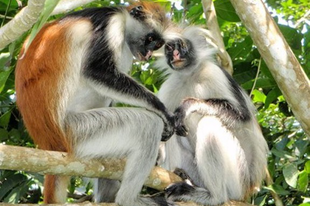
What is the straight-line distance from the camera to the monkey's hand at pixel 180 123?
18.4 feet

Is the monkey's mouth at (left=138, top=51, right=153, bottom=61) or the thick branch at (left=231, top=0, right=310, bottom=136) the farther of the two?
the monkey's mouth at (left=138, top=51, right=153, bottom=61)

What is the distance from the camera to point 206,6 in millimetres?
6051

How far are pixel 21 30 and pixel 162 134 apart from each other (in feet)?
6.46

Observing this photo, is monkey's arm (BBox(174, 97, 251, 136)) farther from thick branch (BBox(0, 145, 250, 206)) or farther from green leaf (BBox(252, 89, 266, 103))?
green leaf (BBox(252, 89, 266, 103))

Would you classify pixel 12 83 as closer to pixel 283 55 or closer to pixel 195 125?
pixel 195 125

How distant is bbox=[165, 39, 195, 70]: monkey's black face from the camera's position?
6.16 m

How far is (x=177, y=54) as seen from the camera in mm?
6211

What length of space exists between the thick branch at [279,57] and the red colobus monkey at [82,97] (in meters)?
1.12

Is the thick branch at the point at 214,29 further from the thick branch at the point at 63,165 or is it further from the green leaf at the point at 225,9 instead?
the thick branch at the point at 63,165

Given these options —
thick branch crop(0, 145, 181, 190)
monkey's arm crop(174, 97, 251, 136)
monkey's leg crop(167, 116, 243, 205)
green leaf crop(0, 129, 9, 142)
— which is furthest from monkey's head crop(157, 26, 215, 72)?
green leaf crop(0, 129, 9, 142)

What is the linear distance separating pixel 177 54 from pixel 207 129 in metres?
1.01

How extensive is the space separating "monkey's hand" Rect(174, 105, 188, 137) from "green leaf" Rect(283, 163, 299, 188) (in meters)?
1.06

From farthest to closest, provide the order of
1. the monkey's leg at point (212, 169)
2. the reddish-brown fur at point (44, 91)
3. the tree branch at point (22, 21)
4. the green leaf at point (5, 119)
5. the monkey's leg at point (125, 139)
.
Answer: the green leaf at point (5, 119), the monkey's leg at point (212, 169), the reddish-brown fur at point (44, 91), the monkey's leg at point (125, 139), the tree branch at point (22, 21)

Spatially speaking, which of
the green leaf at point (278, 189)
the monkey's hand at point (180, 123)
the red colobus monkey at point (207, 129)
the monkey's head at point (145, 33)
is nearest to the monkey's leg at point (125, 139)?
the monkey's hand at point (180, 123)
